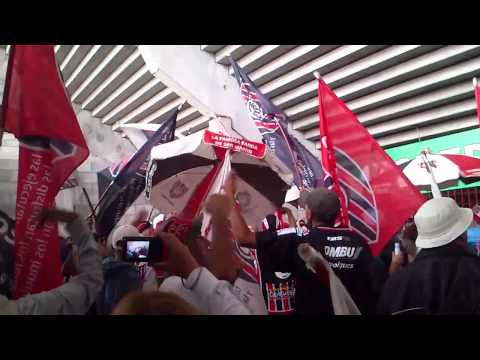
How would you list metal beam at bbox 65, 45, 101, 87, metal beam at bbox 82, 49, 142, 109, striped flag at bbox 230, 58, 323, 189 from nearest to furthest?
striped flag at bbox 230, 58, 323, 189
metal beam at bbox 82, 49, 142, 109
metal beam at bbox 65, 45, 101, 87

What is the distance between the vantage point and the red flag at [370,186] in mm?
3826

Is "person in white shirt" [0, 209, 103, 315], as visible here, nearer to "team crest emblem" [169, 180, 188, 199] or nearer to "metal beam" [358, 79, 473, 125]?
"team crest emblem" [169, 180, 188, 199]

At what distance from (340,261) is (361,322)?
73 centimetres

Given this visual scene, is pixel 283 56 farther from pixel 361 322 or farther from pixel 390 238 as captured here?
pixel 361 322

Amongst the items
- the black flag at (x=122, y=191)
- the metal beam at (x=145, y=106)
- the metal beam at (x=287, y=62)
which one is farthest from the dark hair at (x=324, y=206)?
the metal beam at (x=145, y=106)

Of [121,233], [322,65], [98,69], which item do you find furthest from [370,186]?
[98,69]

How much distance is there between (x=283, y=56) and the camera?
10344 mm

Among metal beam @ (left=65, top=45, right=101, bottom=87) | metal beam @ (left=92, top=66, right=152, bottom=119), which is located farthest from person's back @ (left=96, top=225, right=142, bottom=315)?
metal beam @ (left=92, top=66, right=152, bottom=119)

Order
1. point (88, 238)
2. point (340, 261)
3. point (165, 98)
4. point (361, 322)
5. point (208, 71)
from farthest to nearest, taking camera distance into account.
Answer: point (165, 98) < point (208, 71) < point (340, 261) < point (88, 238) < point (361, 322)

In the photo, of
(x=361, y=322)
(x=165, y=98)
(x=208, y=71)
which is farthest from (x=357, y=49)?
(x=361, y=322)

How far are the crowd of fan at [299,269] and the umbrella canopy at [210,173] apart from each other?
46 cm

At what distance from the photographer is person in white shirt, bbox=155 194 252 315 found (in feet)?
8.19

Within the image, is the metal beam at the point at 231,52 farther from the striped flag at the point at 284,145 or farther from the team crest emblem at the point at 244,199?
the team crest emblem at the point at 244,199

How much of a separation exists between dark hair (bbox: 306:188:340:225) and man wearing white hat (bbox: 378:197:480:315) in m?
0.50
